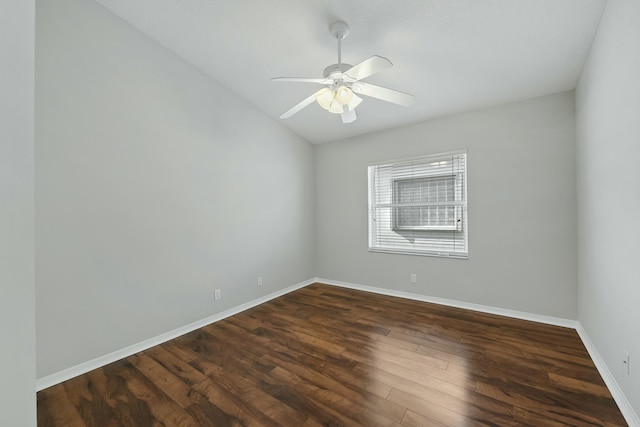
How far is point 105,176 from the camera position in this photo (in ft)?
6.98

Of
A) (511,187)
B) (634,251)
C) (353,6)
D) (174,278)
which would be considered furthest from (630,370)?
(174,278)

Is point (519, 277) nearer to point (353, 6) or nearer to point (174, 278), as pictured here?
point (353, 6)

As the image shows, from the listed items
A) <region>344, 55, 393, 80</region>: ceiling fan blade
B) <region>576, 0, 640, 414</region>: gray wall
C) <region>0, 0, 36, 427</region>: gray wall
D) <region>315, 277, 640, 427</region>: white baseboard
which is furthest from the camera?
<region>344, 55, 393, 80</region>: ceiling fan blade

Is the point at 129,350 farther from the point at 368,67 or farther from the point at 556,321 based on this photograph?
the point at 556,321

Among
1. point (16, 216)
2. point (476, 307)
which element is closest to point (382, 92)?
point (16, 216)

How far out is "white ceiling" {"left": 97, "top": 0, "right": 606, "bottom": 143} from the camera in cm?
185

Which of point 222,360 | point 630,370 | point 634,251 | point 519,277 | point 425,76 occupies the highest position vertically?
point 425,76

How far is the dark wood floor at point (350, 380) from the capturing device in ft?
→ 4.96

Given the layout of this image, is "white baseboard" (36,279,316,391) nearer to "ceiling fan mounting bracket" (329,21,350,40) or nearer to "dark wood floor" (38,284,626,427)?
"dark wood floor" (38,284,626,427)

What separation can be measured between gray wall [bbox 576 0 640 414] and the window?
3.81ft

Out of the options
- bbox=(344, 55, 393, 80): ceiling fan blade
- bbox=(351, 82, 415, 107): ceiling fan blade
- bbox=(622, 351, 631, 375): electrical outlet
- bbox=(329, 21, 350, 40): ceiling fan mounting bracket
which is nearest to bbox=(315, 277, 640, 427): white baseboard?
bbox=(622, 351, 631, 375): electrical outlet

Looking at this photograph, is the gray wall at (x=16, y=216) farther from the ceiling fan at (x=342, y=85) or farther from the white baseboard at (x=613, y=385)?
the white baseboard at (x=613, y=385)

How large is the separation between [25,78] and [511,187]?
150 inches

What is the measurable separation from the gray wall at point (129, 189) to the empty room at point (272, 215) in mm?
16
